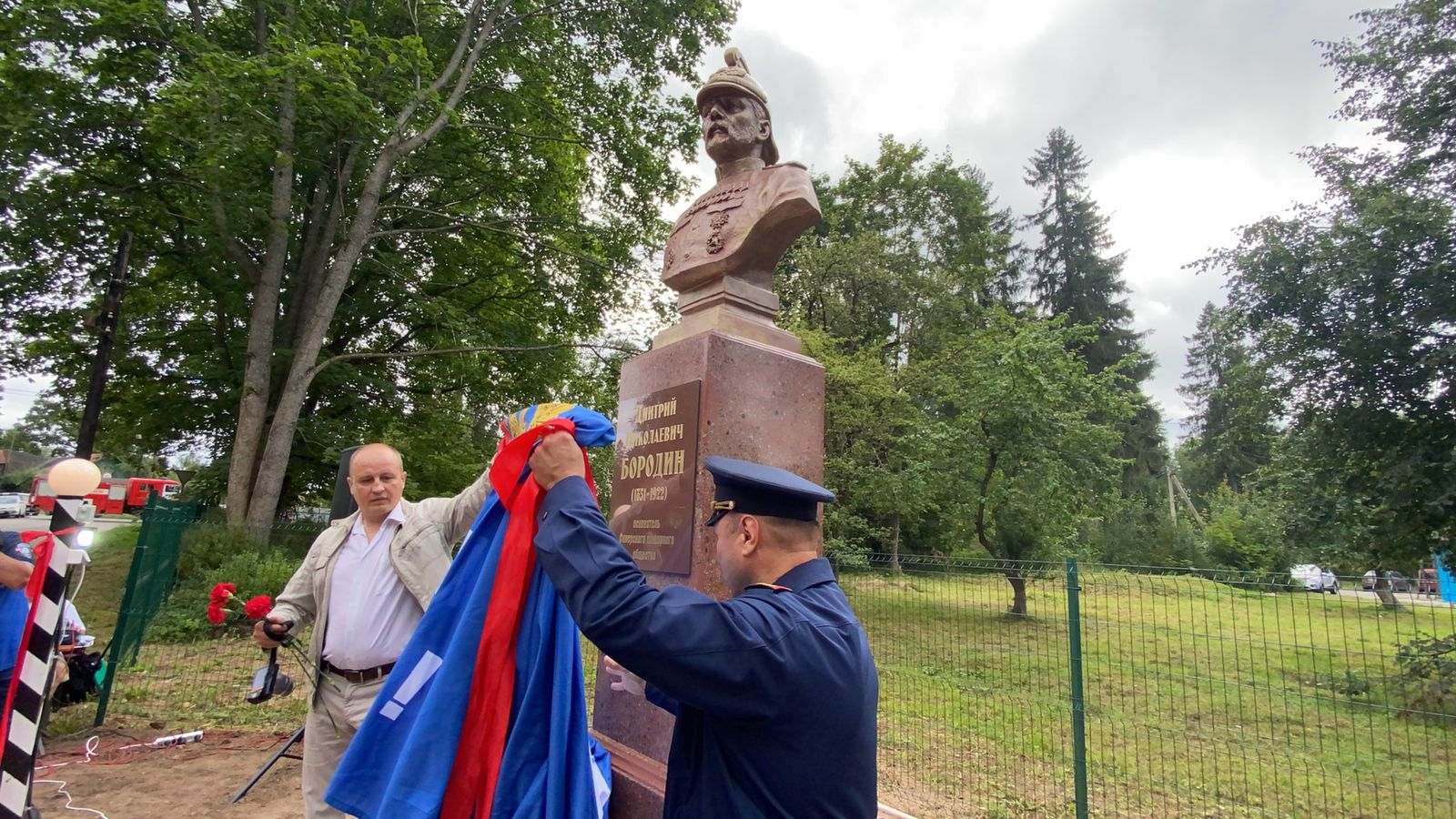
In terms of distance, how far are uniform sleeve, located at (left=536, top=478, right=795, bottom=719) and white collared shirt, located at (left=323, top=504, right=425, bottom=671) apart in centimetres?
199

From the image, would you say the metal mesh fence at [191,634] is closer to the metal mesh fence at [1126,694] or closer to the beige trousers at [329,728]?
the metal mesh fence at [1126,694]

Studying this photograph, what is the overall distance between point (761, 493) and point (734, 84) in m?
3.08

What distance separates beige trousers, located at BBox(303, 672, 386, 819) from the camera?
9.81 ft

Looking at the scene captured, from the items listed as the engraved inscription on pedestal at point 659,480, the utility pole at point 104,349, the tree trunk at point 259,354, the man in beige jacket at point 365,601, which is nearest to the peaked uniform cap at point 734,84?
→ the engraved inscription on pedestal at point 659,480

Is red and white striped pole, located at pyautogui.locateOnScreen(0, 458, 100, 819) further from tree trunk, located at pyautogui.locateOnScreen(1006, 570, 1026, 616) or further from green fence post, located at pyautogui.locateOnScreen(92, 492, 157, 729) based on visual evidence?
tree trunk, located at pyautogui.locateOnScreen(1006, 570, 1026, 616)

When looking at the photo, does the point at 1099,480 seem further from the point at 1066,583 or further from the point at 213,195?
the point at 213,195

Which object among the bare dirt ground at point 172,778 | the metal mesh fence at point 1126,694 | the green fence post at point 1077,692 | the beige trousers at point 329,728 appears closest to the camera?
the beige trousers at point 329,728

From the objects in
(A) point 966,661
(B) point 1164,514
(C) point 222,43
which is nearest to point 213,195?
(C) point 222,43

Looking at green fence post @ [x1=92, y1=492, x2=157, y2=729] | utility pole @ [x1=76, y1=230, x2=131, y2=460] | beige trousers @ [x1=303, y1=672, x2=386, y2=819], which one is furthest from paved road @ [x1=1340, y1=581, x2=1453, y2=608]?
utility pole @ [x1=76, y1=230, x2=131, y2=460]

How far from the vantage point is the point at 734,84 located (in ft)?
13.2

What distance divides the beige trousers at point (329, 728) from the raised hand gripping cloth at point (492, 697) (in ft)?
3.55

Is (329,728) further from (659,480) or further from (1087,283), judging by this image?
(1087,283)

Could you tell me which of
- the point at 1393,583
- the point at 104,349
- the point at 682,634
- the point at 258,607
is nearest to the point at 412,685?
the point at 682,634

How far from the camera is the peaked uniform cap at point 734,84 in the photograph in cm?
403
